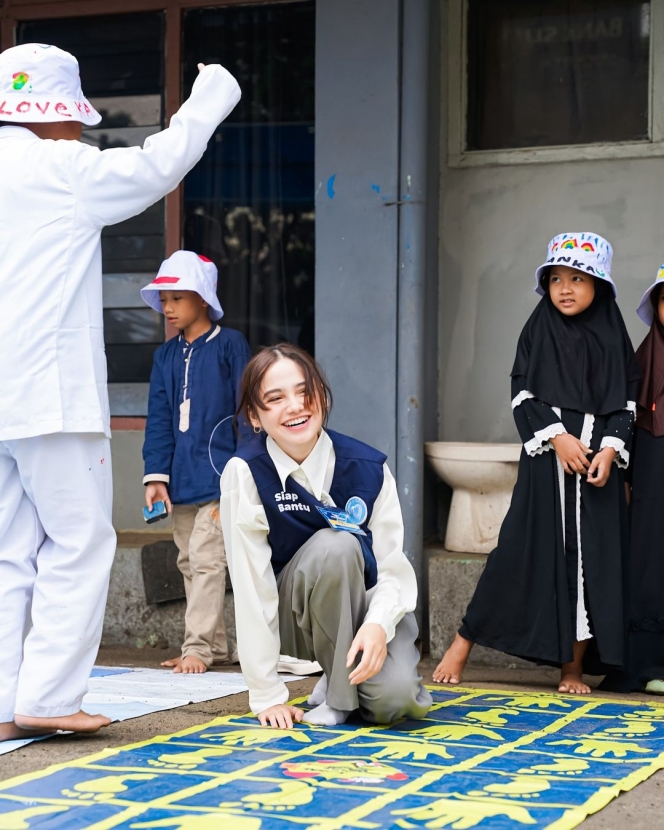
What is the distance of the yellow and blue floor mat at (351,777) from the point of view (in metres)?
2.31

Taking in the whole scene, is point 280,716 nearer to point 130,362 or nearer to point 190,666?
point 190,666

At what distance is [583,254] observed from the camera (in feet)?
14.0

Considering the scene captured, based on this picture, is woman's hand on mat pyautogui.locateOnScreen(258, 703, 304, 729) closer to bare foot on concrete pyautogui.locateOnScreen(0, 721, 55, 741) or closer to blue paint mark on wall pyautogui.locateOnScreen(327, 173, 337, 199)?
bare foot on concrete pyautogui.locateOnScreen(0, 721, 55, 741)

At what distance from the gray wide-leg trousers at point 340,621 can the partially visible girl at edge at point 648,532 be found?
50.5 inches

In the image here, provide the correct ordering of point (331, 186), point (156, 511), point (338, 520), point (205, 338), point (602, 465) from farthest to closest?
point (331, 186) < point (205, 338) < point (156, 511) < point (602, 465) < point (338, 520)

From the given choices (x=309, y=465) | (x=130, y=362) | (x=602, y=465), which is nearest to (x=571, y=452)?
(x=602, y=465)

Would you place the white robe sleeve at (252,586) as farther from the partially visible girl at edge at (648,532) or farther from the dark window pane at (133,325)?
the dark window pane at (133,325)

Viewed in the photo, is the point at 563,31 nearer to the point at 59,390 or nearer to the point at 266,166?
the point at 266,166

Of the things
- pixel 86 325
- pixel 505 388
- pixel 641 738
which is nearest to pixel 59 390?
pixel 86 325

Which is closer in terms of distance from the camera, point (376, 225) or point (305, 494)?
point (305, 494)

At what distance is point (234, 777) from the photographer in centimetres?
262

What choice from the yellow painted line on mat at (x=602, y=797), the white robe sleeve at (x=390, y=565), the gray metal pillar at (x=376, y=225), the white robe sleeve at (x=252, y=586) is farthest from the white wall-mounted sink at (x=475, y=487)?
the yellow painted line on mat at (x=602, y=797)

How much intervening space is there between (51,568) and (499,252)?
3.30m

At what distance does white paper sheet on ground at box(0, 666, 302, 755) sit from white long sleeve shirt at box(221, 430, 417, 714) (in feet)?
1.51
